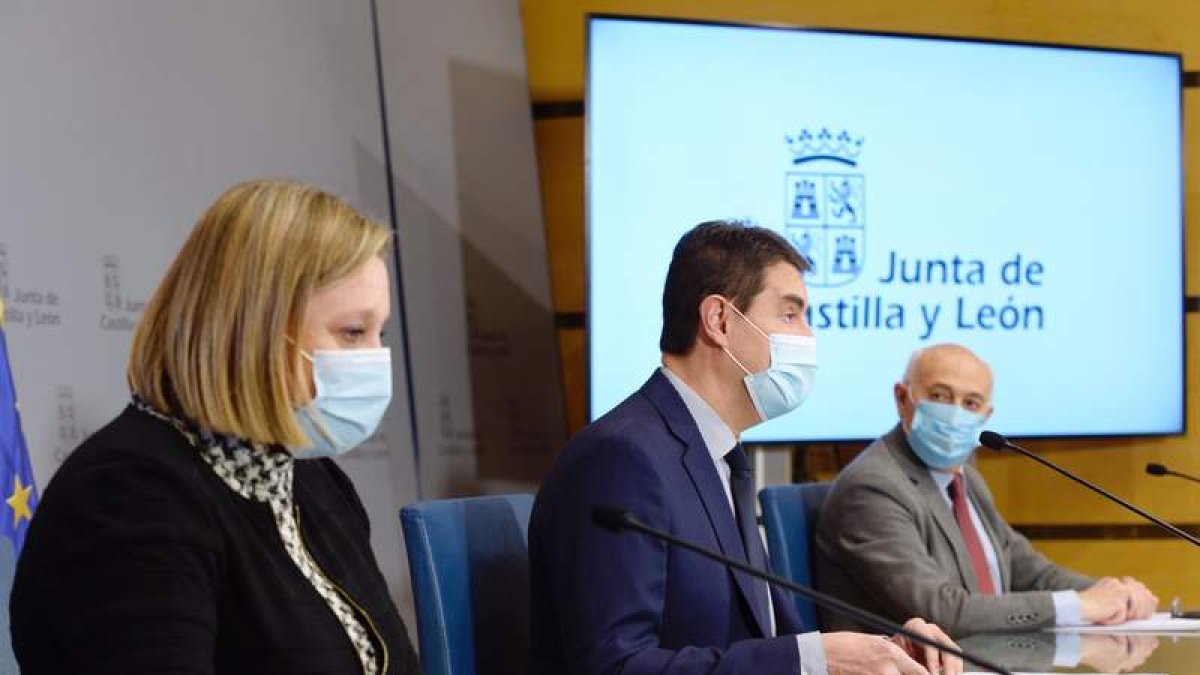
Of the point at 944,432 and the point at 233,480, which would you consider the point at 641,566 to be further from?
the point at 944,432

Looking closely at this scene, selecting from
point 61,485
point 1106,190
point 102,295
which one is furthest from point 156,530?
point 1106,190

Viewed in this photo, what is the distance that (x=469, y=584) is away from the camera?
7.98 ft

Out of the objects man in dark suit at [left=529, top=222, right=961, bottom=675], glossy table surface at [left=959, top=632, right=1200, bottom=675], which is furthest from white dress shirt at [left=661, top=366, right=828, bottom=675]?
glossy table surface at [left=959, top=632, right=1200, bottom=675]

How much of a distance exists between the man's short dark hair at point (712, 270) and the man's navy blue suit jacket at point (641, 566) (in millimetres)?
129

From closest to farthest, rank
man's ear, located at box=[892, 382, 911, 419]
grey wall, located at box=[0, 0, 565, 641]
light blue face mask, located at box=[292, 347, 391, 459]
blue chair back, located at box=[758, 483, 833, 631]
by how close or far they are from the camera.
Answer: light blue face mask, located at box=[292, 347, 391, 459], grey wall, located at box=[0, 0, 565, 641], blue chair back, located at box=[758, 483, 833, 631], man's ear, located at box=[892, 382, 911, 419]

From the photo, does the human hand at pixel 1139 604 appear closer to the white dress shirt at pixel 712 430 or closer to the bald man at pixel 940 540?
the bald man at pixel 940 540

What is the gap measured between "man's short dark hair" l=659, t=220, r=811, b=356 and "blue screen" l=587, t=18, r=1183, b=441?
5.52 ft

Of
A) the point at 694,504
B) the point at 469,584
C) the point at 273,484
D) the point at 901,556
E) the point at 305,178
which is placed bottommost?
the point at 901,556

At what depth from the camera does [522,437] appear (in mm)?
4742

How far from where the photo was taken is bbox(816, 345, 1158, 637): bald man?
3295 millimetres

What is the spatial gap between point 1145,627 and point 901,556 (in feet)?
1.62

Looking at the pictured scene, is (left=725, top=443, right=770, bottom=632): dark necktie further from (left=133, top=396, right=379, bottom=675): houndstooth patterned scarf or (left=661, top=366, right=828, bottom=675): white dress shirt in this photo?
(left=133, top=396, right=379, bottom=675): houndstooth patterned scarf

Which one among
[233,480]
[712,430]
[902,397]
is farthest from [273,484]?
[902,397]

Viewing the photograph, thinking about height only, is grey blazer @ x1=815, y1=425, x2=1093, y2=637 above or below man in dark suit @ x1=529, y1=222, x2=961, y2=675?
below
